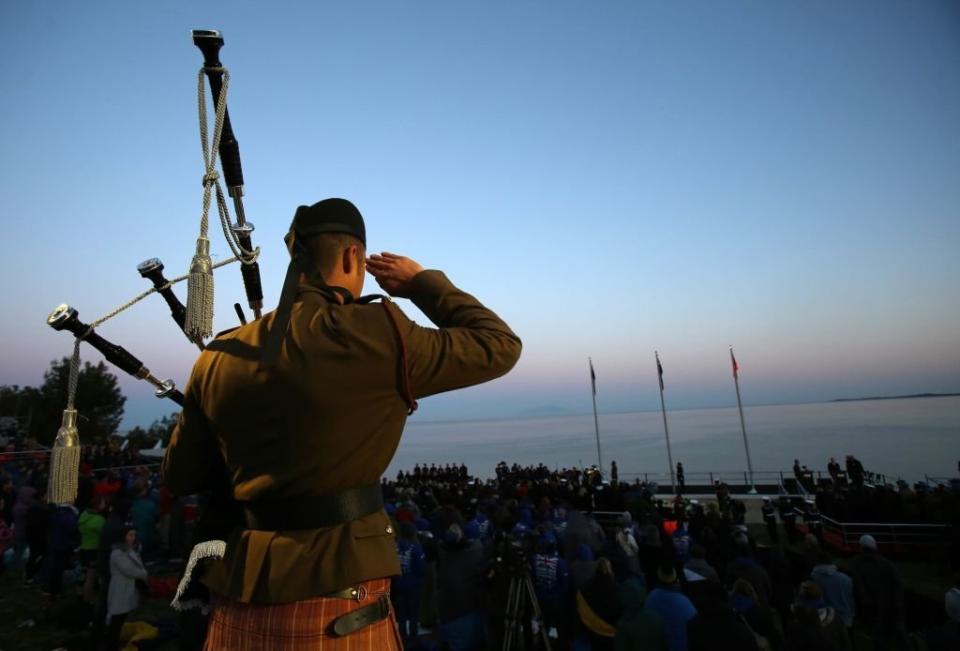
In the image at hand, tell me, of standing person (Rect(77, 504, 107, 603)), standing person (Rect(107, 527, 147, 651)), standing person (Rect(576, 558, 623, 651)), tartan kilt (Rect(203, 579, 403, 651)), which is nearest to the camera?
tartan kilt (Rect(203, 579, 403, 651))

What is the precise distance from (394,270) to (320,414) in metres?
0.59

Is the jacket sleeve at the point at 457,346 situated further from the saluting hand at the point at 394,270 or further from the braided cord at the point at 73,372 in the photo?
the braided cord at the point at 73,372

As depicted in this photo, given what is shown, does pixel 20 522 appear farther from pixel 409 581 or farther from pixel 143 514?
pixel 409 581

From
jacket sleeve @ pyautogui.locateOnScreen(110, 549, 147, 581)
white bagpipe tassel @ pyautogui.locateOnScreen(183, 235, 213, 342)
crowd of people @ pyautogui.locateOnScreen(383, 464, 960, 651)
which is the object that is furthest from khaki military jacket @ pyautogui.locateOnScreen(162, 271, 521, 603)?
jacket sleeve @ pyautogui.locateOnScreen(110, 549, 147, 581)

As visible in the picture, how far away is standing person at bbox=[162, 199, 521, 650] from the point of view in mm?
1263

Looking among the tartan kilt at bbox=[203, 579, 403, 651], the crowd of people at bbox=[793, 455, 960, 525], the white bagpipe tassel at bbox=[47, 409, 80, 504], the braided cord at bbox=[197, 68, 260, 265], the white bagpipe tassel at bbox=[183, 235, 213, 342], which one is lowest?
the crowd of people at bbox=[793, 455, 960, 525]

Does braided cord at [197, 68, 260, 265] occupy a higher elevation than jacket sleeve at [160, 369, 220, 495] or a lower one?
higher

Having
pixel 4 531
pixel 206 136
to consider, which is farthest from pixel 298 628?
pixel 4 531

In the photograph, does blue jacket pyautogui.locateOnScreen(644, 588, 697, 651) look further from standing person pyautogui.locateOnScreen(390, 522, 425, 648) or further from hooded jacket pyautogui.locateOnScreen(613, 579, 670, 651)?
standing person pyautogui.locateOnScreen(390, 522, 425, 648)

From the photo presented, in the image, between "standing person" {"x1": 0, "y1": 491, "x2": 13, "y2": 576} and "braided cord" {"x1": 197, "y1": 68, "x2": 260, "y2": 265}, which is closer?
"braided cord" {"x1": 197, "y1": 68, "x2": 260, "y2": 265}

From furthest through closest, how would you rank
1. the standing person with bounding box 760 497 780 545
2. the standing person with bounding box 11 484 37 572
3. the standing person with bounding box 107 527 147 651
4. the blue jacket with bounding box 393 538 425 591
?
the standing person with bounding box 760 497 780 545 < the standing person with bounding box 11 484 37 572 < the blue jacket with bounding box 393 538 425 591 < the standing person with bounding box 107 527 147 651

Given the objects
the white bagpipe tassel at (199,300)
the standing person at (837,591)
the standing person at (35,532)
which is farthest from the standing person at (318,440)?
the standing person at (35,532)

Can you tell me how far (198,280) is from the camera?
1.60 meters

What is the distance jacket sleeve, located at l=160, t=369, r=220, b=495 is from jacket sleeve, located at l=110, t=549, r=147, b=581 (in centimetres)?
585
